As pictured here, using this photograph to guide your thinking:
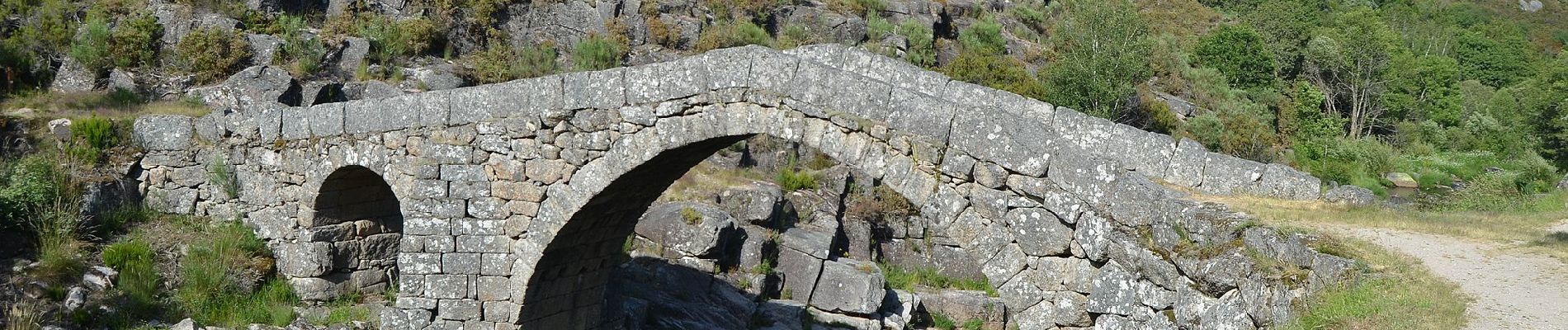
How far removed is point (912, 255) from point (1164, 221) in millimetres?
12506

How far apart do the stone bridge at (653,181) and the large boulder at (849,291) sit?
4.68 metres

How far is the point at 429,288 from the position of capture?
37.3 ft

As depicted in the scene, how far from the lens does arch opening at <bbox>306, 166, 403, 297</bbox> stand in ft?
41.9

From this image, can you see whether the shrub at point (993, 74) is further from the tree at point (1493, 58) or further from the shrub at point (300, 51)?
the tree at point (1493, 58)

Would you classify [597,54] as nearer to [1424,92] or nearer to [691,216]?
[691,216]

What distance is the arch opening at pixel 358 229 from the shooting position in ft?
41.9

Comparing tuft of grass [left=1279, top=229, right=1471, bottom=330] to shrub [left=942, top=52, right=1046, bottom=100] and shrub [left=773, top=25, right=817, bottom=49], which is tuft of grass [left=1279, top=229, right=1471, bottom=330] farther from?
shrub [left=773, top=25, right=817, bottom=49]

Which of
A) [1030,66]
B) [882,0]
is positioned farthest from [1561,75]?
[882,0]

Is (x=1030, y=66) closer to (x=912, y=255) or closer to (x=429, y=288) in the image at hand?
(x=912, y=255)

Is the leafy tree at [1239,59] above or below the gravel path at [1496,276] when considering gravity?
below

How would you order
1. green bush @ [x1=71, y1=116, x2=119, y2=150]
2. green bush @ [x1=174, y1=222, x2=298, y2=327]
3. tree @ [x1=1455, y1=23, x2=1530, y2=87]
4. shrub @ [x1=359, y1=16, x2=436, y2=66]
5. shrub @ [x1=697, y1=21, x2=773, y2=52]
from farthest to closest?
tree @ [x1=1455, y1=23, x2=1530, y2=87], shrub @ [x1=697, y1=21, x2=773, y2=52], shrub @ [x1=359, y1=16, x2=436, y2=66], green bush @ [x1=71, y1=116, x2=119, y2=150], green bush @ [x1=174, y1=222, x2=298, y2=327]

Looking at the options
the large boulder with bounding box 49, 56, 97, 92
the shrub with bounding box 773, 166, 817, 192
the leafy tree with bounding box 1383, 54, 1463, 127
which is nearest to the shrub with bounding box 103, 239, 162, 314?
the large boulder with bounding box 49, 56, 97, 92

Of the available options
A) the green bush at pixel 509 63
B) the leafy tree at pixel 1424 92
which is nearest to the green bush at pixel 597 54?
the green bush at pixel 509 63

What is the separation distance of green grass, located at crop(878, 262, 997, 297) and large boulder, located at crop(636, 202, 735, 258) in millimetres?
3506
